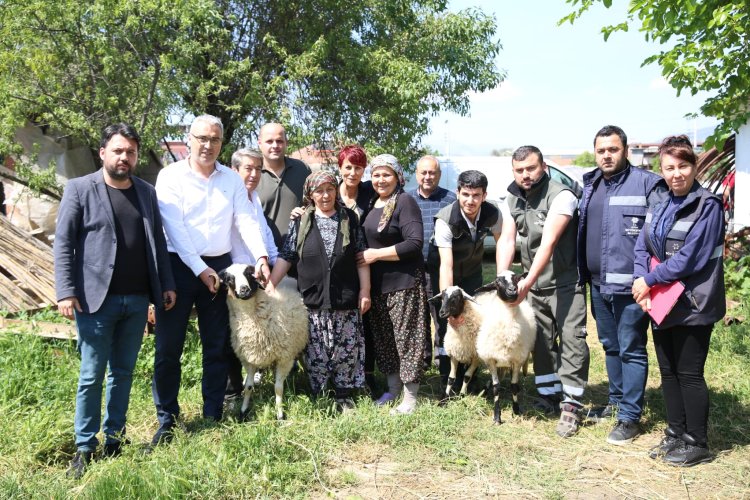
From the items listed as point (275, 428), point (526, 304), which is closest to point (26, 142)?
point (275, 428)

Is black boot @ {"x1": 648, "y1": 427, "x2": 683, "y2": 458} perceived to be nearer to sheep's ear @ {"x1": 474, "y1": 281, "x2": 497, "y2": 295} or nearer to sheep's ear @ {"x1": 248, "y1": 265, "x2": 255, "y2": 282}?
sheep's ear @ {"x1": 474, "y1": 281, "x2": 497, "y2": 295}

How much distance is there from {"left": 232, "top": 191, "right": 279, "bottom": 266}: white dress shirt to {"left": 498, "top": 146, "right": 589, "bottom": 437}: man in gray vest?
6.28 feet

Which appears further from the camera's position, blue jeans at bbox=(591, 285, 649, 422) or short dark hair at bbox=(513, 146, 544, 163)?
short dark hair at bbox=(513, 146, 544, 163)

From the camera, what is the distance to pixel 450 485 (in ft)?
12.6

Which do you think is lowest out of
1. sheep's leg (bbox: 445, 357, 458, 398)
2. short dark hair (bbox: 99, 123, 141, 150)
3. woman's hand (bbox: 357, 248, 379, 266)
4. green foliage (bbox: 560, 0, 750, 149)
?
sheep's leg (bbox: 445, 357, 458, 398)

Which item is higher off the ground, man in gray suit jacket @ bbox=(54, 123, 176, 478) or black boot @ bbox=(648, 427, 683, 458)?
man in gray suit jacket @ bbox=(54, 123, 176, 478)

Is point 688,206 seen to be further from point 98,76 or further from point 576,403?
point 98,76

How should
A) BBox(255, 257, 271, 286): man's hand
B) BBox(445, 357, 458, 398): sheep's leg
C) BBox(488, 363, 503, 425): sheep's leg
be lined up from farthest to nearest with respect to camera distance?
1. BBox(445, 357, 458, 398): sheep's leg
2. BBox(488, 363, 503, 425): sheep's leg
3. BBox(255, 257, 271, 286): man's hand

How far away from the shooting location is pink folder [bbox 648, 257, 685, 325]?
3936mm

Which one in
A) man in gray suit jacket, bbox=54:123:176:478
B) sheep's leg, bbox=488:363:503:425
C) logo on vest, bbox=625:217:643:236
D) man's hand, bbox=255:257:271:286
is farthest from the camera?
sheep's leg, bbox=488:363:503:425

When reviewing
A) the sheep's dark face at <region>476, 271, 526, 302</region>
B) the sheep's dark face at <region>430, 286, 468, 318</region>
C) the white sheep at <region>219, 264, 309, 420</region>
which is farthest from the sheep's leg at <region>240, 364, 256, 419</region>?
the sheep's dark face at <region>476, 271, 526, 302</region>

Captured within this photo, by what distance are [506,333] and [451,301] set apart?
518mm

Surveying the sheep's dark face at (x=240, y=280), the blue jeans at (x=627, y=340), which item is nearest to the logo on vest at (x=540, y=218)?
the blue jeans at (x=627, y=340)

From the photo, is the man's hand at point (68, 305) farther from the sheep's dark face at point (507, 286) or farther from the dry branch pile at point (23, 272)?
the dry branch pile at point (23, 272)
